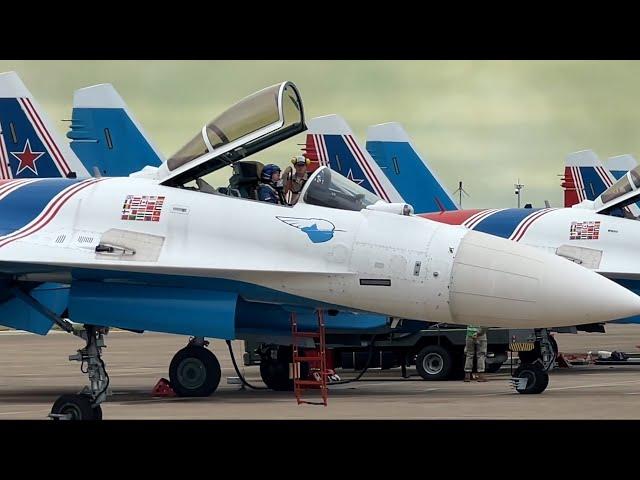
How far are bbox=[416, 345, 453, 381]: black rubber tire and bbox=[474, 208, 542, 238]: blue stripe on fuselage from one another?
324 cm

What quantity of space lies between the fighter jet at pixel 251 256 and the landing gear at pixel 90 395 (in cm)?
3

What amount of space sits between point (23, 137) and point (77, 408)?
10.5 meters

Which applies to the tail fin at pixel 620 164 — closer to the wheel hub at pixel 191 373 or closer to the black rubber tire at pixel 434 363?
the black rubber tire at pixel 434 363

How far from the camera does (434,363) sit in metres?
19.4

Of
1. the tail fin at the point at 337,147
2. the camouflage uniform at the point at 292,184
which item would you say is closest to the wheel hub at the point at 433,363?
the camouflage uniform at the point at 292,184

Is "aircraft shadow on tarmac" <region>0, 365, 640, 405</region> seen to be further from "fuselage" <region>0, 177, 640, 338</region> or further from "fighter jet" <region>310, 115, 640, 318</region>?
"fighter jet" <region>310, 115, 640, 318</region>

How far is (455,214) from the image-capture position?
75.1 ft

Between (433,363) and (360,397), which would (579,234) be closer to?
(433,363)

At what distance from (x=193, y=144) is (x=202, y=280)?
159cm

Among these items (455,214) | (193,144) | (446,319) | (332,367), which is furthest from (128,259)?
(455,214)

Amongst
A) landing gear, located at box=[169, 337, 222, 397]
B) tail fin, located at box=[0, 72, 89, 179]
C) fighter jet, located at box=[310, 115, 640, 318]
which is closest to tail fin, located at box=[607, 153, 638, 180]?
fighter jet, located at box=[310, 115, 640, 318]

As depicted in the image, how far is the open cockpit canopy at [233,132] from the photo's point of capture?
45.5ft
